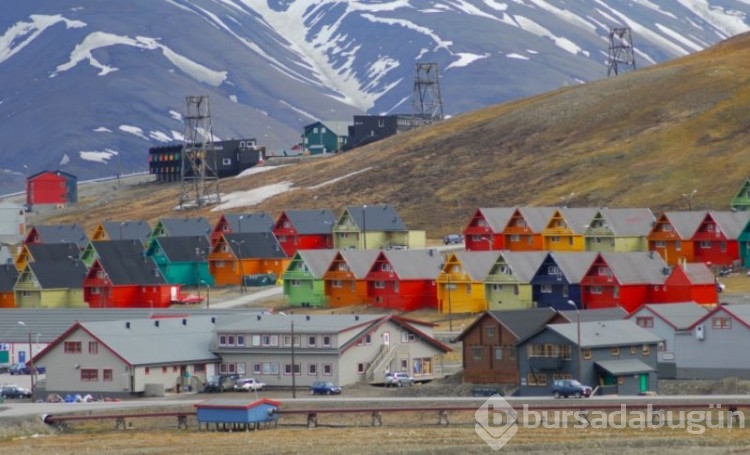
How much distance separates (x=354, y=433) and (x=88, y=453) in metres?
8.82

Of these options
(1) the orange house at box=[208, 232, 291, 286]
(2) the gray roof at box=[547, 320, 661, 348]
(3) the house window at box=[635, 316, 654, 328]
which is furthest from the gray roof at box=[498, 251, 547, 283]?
(1) the orange house at box=[208, 232, 291, 286]

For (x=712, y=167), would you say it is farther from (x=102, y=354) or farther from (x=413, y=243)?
(x=102, y=354)

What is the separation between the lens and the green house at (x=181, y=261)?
124 meters

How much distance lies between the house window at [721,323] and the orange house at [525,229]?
148 ft

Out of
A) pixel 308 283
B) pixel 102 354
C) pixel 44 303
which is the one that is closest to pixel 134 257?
pixel 44 303

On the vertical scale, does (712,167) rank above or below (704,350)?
above

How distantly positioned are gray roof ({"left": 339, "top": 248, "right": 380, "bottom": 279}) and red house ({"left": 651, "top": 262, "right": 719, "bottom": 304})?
65.0 feet

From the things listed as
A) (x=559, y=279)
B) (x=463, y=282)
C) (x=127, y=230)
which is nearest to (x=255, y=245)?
(x=127, y=230)

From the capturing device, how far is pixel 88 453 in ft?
192

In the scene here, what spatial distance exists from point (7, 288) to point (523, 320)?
49.7 meters

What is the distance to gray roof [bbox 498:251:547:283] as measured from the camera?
9843 centimetres

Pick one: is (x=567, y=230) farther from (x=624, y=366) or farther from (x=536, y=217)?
(x=624, y=366)

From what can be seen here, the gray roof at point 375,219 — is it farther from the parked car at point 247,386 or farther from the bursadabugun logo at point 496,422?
the bursadabugun logo at point 496,422

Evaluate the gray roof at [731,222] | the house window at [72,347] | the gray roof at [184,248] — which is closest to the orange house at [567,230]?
the gray roof at [731,222]
